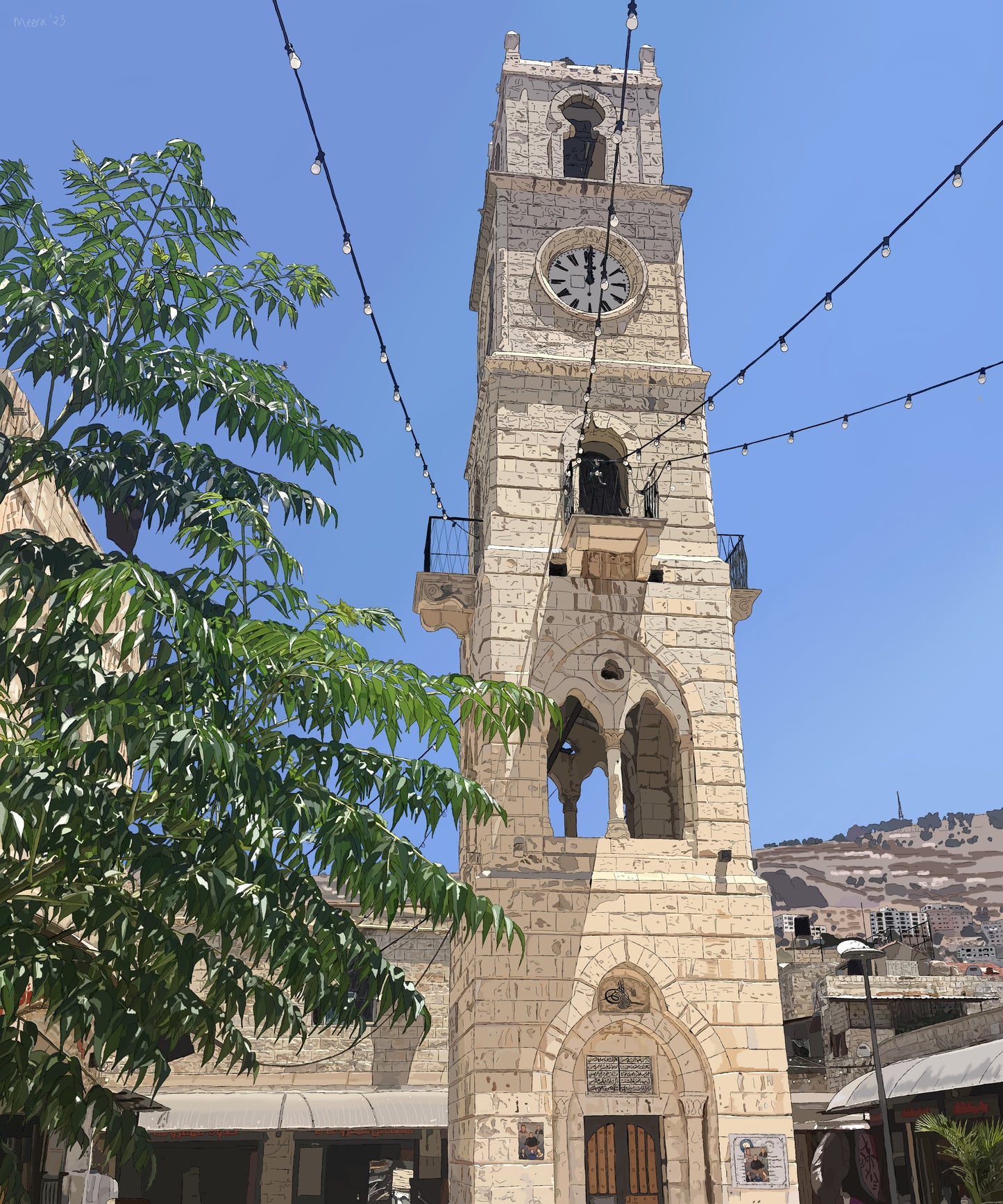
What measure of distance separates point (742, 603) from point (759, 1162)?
764cm

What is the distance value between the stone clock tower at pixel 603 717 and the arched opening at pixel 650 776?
0.03 meters

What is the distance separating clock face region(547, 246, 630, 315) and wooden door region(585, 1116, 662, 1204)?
37.2 ft

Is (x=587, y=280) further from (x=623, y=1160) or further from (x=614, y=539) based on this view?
(x=623, y=1160)

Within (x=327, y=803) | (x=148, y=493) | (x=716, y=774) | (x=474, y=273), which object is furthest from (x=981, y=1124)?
(x=474, y=273)

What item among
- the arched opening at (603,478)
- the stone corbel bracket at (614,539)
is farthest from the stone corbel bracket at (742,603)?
the arched opening at (603,478)

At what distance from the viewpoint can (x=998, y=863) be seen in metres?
106

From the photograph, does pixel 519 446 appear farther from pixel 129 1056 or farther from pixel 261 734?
pixel 129 1056

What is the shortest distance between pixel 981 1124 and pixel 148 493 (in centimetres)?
1170

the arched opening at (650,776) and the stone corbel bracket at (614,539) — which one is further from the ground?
the stone corbel bracket at (614,539)

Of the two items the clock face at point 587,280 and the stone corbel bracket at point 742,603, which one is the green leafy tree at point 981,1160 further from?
the clock face at point 587,280

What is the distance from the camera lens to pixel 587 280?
17.2m

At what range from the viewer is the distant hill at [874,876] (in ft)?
318

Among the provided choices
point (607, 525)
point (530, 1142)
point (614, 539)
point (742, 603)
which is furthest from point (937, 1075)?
point (607, 525)

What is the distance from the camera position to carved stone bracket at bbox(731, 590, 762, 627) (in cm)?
1678
